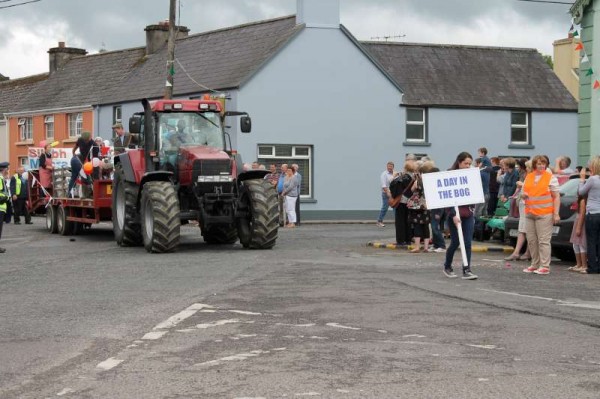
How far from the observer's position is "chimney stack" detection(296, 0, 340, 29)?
135ft

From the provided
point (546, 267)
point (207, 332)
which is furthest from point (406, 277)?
point (207, 332)

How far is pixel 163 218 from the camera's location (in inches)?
797

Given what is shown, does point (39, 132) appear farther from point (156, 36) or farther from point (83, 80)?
point (156, 36)

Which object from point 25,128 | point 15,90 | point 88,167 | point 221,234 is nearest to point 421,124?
point 88,167

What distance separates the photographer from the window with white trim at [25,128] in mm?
58066

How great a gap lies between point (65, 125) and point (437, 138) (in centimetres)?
1947

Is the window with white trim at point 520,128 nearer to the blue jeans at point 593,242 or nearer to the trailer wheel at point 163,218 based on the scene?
the trailer wheel at point 163,218

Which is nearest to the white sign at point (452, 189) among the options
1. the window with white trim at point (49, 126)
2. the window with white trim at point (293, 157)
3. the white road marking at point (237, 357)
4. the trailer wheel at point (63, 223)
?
the white road marking at point (237, 357)

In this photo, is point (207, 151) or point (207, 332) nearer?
point (207, 332)

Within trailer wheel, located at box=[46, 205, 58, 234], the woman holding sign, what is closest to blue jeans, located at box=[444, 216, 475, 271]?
the woman holding sign

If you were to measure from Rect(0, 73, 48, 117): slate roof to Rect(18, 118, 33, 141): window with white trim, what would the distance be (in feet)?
6.05

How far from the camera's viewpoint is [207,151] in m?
21.6

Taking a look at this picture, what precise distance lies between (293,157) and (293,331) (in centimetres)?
3104

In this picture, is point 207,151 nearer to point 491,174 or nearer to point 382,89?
point 491,174
